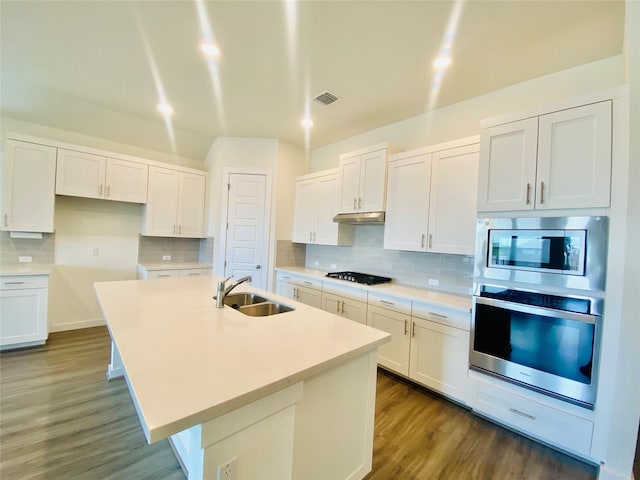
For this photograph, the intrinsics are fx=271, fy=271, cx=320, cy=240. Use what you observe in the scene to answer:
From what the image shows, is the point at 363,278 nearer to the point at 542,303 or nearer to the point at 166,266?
the point at 542,303

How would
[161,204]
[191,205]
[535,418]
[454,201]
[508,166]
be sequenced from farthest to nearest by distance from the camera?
1. [191,205]
2. [161,204]
3. [454,201]
4. [508,166]
5. [535,418]

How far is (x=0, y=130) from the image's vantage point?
10.6 feet

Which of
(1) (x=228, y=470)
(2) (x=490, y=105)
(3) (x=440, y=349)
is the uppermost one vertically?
(2) (x=490, y=105)

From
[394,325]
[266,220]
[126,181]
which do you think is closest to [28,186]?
[126,181]

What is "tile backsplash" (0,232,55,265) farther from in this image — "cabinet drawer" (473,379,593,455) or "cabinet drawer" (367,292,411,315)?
"cabinet drawer" (473,379,593,455)

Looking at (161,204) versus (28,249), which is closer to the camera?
(28,249)

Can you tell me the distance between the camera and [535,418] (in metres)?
1.92

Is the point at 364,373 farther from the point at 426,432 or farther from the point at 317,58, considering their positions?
the point at 317,58

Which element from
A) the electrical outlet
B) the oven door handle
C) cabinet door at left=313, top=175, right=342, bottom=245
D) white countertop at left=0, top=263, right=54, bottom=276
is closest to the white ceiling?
cabinet door at left=313, top=175, right=342, bottom=245

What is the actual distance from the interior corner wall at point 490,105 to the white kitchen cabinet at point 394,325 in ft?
6.19

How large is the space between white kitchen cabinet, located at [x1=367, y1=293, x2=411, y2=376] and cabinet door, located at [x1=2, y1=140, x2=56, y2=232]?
404 cm

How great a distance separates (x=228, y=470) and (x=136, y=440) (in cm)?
147

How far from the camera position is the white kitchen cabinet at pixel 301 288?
3.60 metres

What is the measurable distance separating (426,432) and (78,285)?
467 cm
